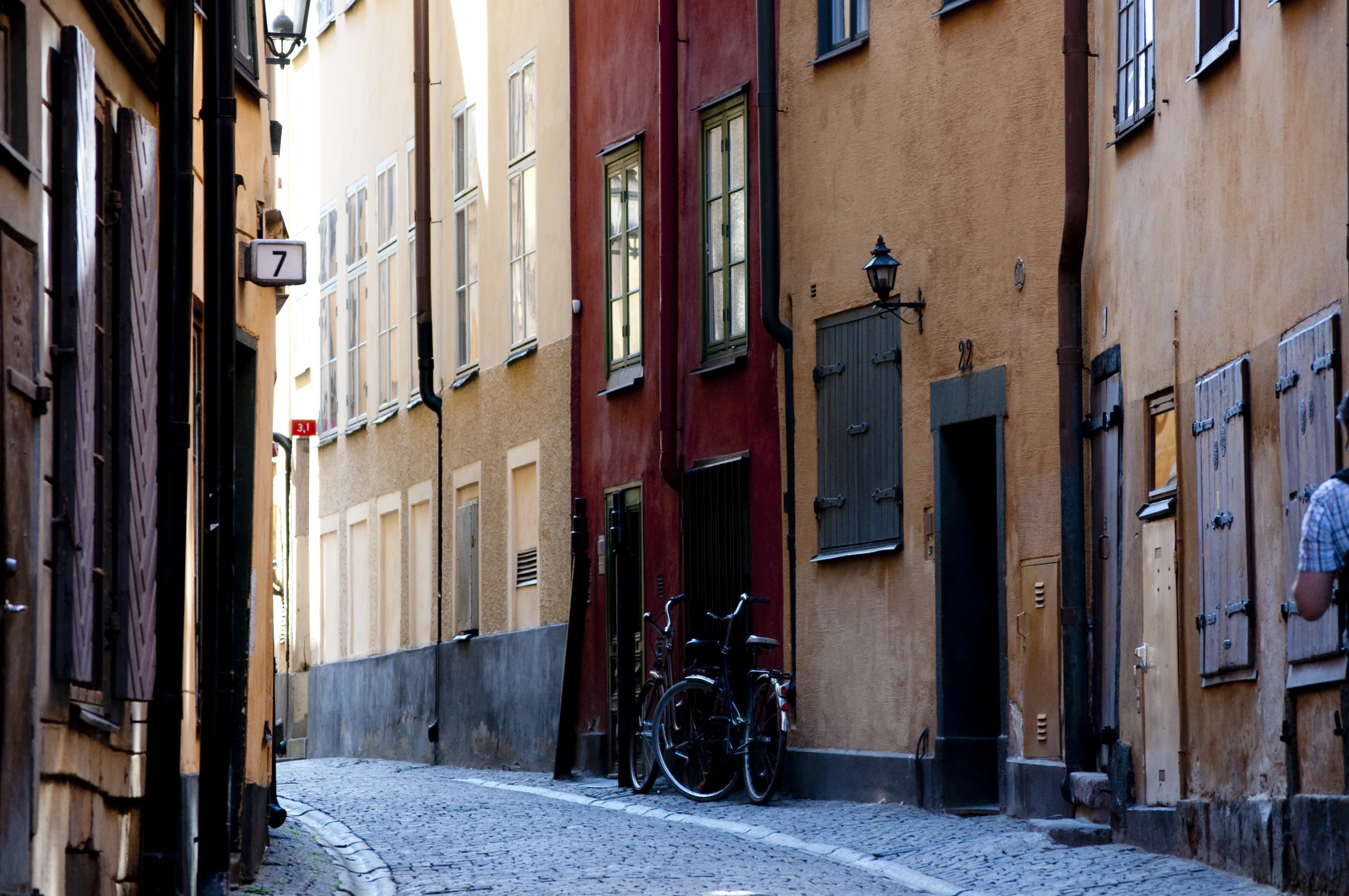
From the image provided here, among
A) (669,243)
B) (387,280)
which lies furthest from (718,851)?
(387,280)

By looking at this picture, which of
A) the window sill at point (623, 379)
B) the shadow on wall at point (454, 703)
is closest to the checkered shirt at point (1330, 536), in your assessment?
the window sill at point (623, 379)

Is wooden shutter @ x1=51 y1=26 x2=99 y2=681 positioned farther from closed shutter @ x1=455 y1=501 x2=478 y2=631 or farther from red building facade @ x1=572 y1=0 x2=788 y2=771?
closed shutter @ x1=455 y1=501 x2=478 y2=631

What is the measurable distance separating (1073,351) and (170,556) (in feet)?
20.5

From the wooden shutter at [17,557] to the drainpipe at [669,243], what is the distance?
1192cm

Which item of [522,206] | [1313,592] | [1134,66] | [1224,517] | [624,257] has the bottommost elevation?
[1313,592]

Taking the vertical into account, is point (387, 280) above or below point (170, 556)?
above

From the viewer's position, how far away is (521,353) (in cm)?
2298

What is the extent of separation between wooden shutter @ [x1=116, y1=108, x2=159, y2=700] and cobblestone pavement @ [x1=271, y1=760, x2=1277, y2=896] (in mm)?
2403

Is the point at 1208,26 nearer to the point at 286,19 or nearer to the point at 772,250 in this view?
the point at 286,19

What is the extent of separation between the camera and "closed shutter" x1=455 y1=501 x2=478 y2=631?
2441 centimetres

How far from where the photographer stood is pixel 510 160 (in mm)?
23406

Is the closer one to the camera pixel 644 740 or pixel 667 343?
pixel 644 740

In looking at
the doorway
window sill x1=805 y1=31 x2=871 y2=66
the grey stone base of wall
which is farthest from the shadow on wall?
the grey stone base of wall

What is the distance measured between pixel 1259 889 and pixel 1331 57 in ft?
11.3
